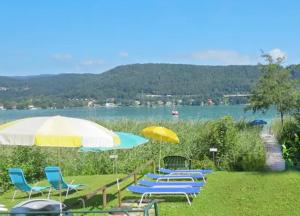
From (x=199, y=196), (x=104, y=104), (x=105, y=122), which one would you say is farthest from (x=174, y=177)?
(x=104, y=104)

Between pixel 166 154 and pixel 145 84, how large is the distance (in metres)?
76.4

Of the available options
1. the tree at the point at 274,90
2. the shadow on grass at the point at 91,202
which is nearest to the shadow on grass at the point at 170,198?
the shadow on grass at the point at 91,202

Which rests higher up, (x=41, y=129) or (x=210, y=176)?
(x=41, y=129)

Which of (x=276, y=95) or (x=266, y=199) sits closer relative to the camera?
(x=266, y=199)

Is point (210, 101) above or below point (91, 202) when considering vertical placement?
above

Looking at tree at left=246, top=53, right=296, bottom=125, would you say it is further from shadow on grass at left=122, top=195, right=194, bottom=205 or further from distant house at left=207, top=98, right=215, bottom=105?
distant house at left=207, top=98, right=215, bottom=105

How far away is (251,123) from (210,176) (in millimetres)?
10716

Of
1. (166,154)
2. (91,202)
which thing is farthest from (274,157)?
(91,202)

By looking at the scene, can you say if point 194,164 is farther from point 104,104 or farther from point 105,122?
point 104,104

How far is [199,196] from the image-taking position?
11.4 metres

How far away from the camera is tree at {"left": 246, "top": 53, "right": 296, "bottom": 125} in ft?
85.1

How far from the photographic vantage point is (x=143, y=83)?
94.3 m

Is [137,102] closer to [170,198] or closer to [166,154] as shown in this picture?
[166,154]

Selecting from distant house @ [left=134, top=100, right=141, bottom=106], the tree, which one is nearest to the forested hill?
distant house @ [left=134, top=100, right=141, bottom=106]
